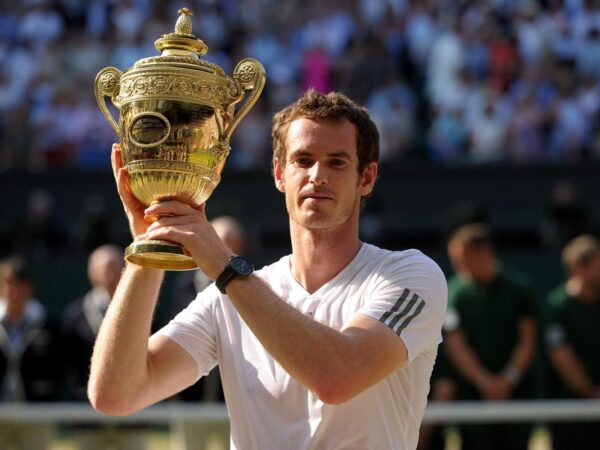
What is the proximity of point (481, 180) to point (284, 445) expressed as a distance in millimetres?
10852

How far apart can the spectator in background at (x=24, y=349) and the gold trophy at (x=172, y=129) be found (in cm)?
623

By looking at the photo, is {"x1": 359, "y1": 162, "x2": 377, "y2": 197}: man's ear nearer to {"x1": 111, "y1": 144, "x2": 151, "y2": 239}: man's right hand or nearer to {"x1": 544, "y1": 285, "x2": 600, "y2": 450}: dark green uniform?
{"x1": 111, "y1": 144, "x2": 151, "y2": 239}: man's right hand

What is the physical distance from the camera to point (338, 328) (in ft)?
11.8

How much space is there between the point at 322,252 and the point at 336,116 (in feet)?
1.42

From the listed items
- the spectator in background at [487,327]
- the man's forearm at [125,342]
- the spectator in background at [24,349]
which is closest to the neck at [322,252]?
the man's forearm at [125,342]

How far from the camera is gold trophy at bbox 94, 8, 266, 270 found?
11.5ft

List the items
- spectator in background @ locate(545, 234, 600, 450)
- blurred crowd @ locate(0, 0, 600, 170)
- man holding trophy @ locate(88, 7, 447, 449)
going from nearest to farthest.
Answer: man holding trophy @ locate(88, 7, 447, 449), spectator in background @ locate(545, 234, 600, 450), blurred crowd @ locate(0, 0, 600, 170)

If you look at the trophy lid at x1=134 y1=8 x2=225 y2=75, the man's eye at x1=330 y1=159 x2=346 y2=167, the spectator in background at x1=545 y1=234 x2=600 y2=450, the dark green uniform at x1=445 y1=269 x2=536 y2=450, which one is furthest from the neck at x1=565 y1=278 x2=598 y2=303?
the trophy lid at x1=134 y1=8 x2=225 y2=75

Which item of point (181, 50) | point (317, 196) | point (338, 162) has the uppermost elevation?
point (181, 50)

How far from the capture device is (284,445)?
3.54m

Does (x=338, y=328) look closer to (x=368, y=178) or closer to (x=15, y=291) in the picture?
(x=368, y=178)

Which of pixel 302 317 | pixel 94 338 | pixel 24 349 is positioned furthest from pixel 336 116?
pixel 24 349

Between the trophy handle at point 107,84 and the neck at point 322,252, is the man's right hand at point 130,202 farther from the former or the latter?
the neck at point 322,252

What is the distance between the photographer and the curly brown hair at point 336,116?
144 inches
